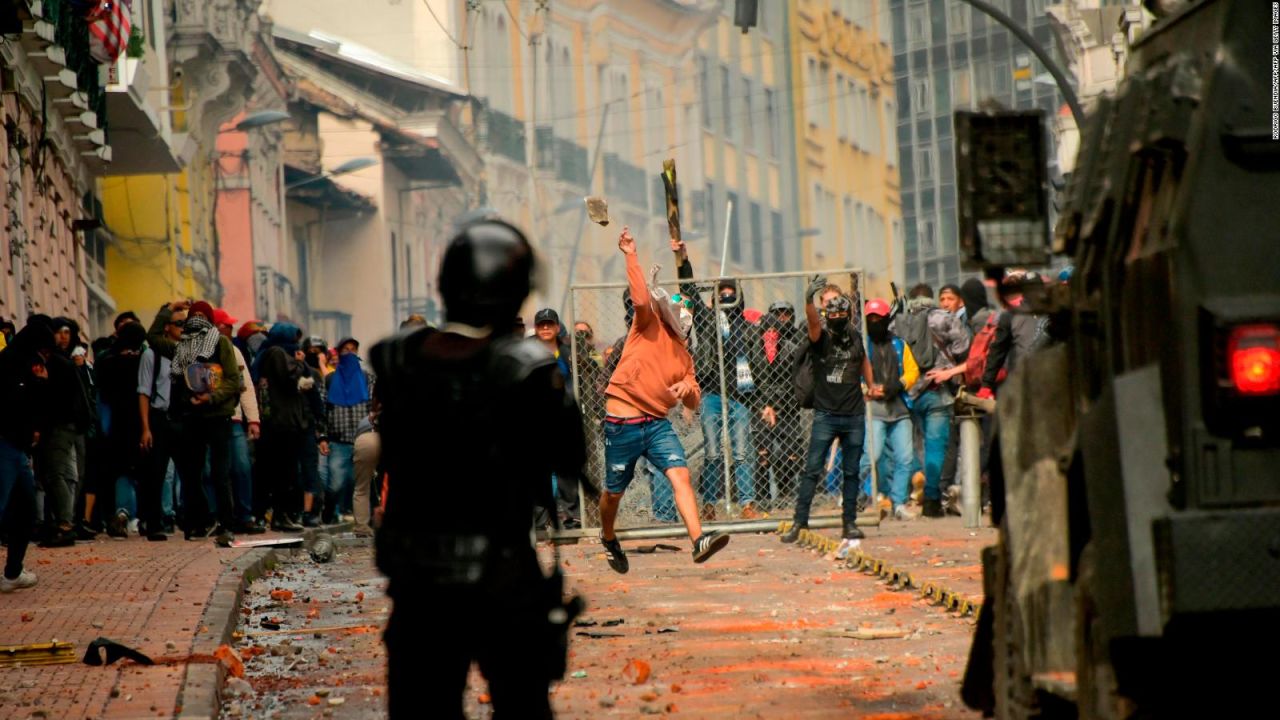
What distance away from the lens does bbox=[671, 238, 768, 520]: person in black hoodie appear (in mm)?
19875

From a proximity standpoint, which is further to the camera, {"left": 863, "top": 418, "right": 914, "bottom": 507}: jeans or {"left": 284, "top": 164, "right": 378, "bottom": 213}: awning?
{"left": 284, "top": 164, "right": 378, "bottom": 213}: awning

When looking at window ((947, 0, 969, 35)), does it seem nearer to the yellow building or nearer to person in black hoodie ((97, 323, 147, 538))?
the yellow building

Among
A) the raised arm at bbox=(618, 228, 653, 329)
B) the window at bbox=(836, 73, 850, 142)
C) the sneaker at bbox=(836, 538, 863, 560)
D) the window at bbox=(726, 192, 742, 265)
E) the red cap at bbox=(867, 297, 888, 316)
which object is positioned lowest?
the sneaker at bbox=(836, 538, 863, 560)

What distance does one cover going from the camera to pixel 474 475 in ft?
17.7

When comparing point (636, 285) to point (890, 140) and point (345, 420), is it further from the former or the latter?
point (890, 140)

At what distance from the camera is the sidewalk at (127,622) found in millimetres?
8812

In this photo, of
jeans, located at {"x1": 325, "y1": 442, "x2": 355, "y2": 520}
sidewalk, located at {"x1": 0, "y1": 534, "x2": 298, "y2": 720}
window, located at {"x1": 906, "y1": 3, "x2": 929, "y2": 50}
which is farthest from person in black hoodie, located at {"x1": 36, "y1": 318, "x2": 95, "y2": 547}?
window, located at {"x1": 906, "y1": 3, "x2": 929, "y2": 50}

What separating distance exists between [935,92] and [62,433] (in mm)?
84473

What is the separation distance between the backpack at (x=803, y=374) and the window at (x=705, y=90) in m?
55.5

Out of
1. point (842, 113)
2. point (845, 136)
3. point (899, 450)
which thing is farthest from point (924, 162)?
point (899, 450)

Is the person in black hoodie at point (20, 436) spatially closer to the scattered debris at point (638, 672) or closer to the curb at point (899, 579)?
the curb at point (899, 579)

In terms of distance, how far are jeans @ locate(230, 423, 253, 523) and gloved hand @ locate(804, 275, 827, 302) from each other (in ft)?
16.5

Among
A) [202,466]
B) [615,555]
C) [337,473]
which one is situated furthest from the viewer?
[337,473]

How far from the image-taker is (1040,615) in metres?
6.63
